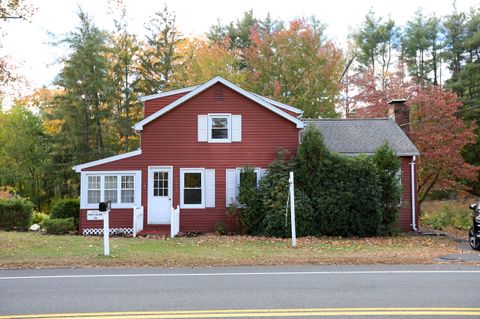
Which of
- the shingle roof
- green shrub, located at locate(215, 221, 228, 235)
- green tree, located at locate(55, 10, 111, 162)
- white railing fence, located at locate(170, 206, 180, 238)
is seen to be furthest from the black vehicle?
green tree, located at locate(55, 10, 111, 162)

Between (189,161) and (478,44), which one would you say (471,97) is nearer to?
(478,44)

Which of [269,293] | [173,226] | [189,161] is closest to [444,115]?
[189,161]

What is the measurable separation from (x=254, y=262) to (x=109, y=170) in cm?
1067

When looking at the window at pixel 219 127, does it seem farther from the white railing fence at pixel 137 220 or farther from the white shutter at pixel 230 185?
the white railing fence at pixel 137 220

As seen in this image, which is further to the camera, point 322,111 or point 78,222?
point 322,111

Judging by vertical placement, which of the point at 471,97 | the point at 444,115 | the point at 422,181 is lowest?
the point at 422,181

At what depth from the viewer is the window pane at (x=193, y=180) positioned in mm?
21188

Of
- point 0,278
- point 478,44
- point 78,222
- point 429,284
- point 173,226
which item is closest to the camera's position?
point 429,284

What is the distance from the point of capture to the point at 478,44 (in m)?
41.5

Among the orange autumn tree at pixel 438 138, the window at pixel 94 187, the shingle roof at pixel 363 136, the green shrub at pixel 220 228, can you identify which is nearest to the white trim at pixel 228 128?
the green shrub at pixel 220 228

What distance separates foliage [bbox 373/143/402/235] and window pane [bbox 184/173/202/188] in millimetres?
7162

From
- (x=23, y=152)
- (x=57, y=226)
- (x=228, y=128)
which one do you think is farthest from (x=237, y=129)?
(x=23, y=152)

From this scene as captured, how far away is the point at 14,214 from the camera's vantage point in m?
21.8

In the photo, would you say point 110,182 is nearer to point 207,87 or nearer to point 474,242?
point 207,87
